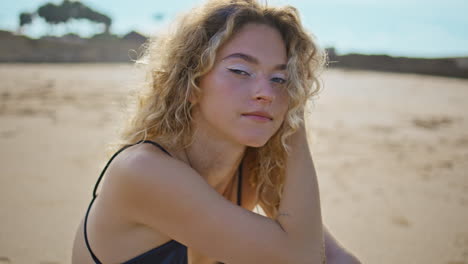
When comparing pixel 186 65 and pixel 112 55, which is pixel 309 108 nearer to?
pixel 186 65

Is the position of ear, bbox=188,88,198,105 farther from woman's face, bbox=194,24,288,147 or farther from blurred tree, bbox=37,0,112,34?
blurred tree, bbox=37,0,112,34

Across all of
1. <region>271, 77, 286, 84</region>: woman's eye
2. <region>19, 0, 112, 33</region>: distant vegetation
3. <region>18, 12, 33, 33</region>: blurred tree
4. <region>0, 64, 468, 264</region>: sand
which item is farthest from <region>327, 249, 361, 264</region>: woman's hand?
<region>18, 12, 33, 33</region>: blurred tree

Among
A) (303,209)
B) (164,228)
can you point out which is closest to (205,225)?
(164,228)

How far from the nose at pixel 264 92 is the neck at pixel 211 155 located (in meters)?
0.33

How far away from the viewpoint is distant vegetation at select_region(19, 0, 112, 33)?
1834 inches

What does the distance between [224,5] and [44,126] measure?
5071 millimetres

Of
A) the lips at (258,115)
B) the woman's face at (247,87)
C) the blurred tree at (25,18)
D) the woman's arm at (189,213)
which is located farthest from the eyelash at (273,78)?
the blurred tree at (25,18)

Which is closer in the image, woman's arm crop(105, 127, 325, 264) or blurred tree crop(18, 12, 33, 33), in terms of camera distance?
woman's arm crop(105, 127, 325, 264)

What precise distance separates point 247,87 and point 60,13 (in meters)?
53.8

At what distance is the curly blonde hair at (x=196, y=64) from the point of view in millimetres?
1783

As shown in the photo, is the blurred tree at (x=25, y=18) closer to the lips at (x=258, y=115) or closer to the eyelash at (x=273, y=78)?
the eyelash at (x=273, y=78)

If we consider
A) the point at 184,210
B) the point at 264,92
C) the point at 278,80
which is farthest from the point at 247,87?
the point at 184,210

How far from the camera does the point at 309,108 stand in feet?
7.42

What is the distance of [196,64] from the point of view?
1823mm
